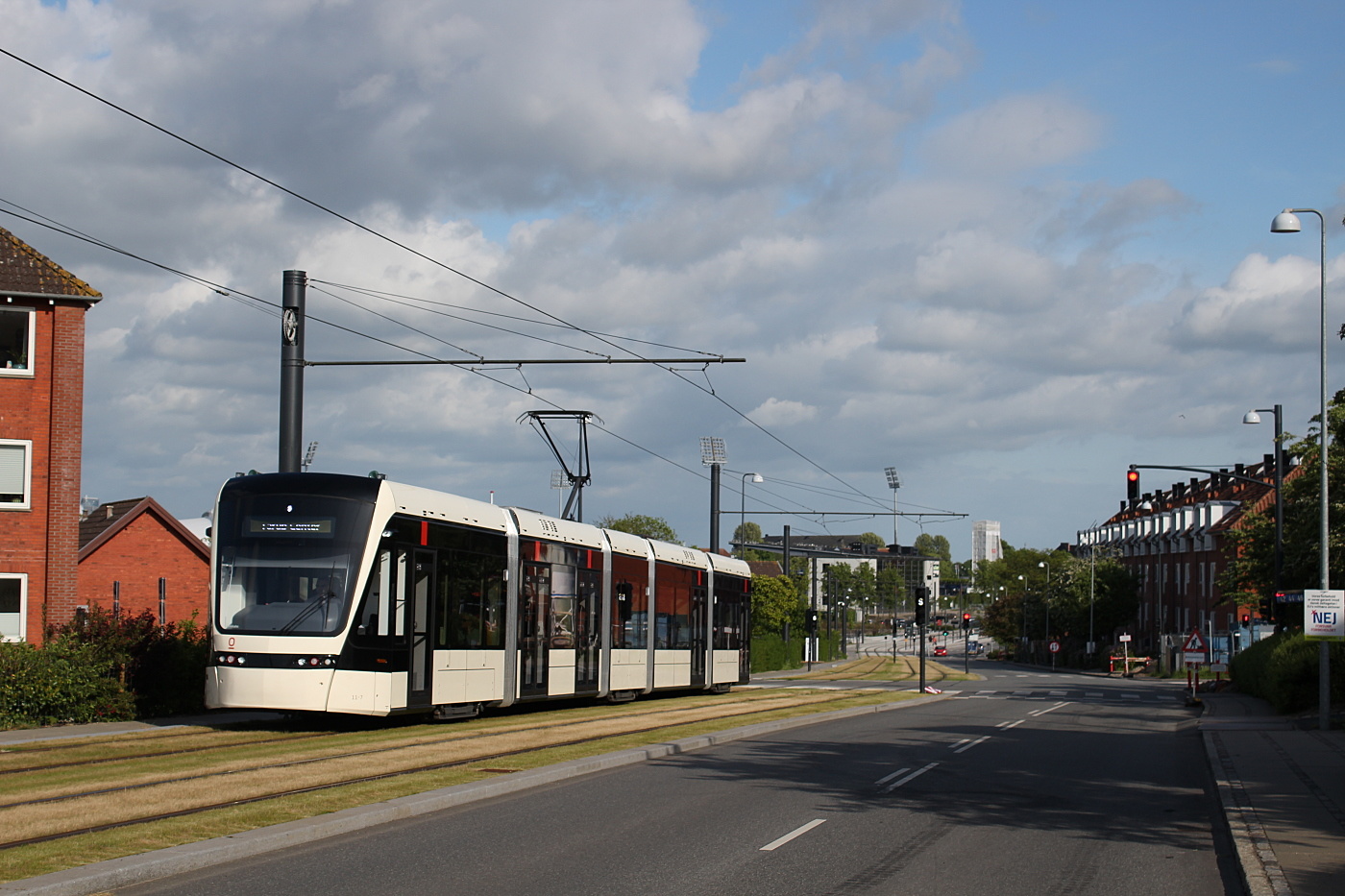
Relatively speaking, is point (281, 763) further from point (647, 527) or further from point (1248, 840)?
point (647, 527)

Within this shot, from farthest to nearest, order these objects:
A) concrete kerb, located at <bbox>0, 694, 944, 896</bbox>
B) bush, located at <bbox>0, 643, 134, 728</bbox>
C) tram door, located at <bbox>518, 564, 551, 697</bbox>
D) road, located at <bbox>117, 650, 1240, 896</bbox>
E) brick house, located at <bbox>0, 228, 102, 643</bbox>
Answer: brick house, located at <bbox>0, 228, 102, 643</bbox>, tram door, located at <bbox>518, 564, 551, 697</bbox>, bush, located at <bbox>0, 643, 134, 728</bbox>, road, located at <bbox>117, 650, 1240, 896</bbox>, concrete kerb, located at <bbox>0, 694, 944, 896</bbox>

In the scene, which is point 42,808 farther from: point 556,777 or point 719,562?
point 719,562

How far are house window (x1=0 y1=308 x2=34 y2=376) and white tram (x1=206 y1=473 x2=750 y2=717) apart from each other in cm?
1165

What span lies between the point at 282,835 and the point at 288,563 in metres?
8.49

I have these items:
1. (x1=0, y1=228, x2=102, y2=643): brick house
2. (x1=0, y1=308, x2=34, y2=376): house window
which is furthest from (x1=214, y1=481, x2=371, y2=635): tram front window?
(x1=0, y1=308, x2=34, y2=376): house window

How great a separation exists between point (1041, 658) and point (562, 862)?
11149 cm

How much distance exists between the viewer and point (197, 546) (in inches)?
1855

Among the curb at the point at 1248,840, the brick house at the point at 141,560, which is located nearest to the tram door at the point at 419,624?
the curb at the point at 1248,840

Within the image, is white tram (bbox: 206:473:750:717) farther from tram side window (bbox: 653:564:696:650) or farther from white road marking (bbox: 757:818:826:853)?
white road marking (bbox: 757:818:826:853)

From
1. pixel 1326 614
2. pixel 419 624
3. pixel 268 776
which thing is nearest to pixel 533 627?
pixel 419 624

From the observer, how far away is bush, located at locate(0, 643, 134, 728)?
708 inches

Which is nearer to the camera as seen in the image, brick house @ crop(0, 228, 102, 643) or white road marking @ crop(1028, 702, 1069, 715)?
brick house @ crop(0, 228, 102, 643)

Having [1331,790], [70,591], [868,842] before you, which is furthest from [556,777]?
[70,591]

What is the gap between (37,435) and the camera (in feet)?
89.0
